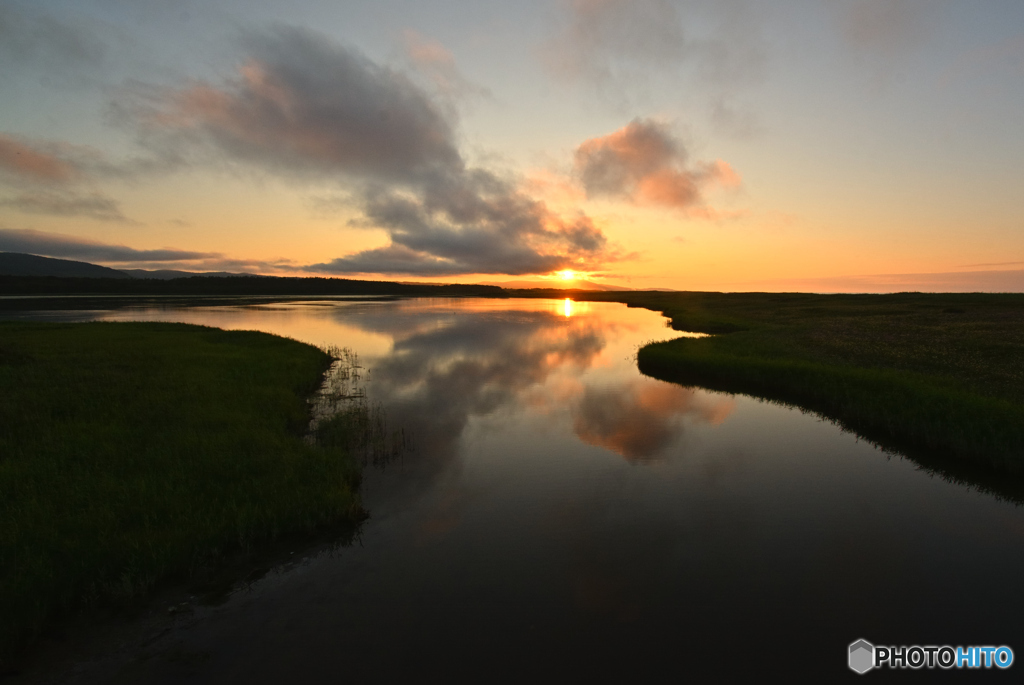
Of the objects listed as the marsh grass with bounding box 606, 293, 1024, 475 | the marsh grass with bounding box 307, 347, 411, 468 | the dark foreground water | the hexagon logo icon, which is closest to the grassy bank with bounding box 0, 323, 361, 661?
the marsh grass with bounding box 307, 347, 411, 468

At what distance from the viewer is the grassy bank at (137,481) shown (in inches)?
380

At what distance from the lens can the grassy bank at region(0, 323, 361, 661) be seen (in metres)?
9.64

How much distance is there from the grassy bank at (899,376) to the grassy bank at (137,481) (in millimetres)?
22807

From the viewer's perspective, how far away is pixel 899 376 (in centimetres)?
2597

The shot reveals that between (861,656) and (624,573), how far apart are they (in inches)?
179

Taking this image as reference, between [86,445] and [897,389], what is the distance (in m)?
34.5

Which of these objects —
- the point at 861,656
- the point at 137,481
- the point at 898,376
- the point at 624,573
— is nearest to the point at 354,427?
the point at 137,481

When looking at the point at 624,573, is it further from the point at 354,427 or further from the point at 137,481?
the point at 354,427

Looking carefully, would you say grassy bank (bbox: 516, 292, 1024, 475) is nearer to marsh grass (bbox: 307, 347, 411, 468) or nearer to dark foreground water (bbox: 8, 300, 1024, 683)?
dark foreground water (bbox: 8, 300, 1024, 683)

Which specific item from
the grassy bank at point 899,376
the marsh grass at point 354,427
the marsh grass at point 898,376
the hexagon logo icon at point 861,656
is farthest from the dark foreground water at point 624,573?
the grassy bank at point 899,376

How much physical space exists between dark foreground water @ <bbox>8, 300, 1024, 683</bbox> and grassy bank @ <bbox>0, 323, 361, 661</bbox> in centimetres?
179

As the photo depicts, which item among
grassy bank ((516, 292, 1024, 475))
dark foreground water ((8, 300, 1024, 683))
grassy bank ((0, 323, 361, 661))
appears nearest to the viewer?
dark foreground water ((8, 300, 1024, 683))

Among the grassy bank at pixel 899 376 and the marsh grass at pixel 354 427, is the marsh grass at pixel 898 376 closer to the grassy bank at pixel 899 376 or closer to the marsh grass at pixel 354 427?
the grassy bank at pixel 899 376

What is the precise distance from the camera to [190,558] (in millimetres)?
10773
